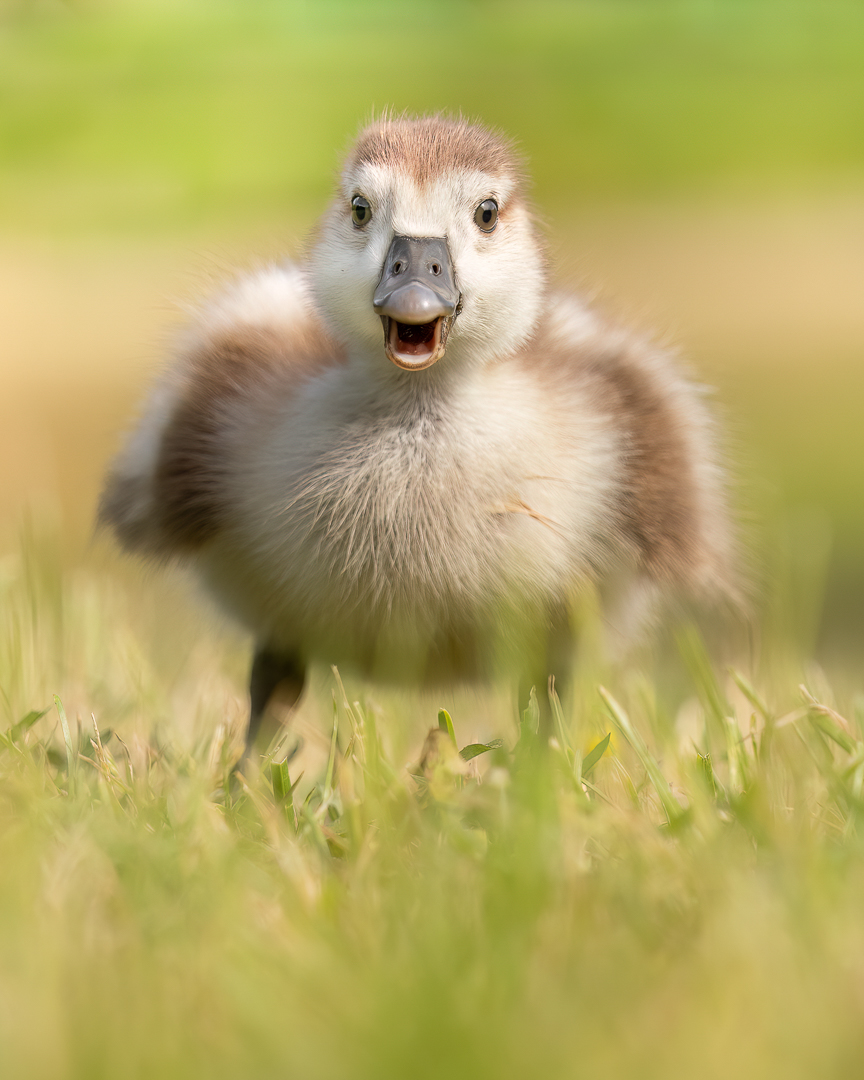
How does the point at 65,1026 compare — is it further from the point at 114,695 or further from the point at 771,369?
the point at 771,369

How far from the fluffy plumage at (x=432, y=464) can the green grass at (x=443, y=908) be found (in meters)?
0.17

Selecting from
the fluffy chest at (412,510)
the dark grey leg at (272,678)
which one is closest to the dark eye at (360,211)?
the fluffy chest at (412,510)

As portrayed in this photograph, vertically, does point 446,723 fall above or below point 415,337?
below

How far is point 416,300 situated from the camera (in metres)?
1.34

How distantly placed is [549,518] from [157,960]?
0.73 metres

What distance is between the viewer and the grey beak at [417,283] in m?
1.34

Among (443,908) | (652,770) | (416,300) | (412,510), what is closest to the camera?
(443,908)

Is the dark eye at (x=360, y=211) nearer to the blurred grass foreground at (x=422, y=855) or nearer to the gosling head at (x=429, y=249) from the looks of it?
the gosling head at (x=429, y=249)

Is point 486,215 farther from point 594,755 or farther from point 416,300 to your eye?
point 594,755

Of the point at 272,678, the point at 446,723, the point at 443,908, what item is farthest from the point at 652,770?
the point at 272,678

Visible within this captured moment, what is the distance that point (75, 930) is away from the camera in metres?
0.95

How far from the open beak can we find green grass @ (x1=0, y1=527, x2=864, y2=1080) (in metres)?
0.40

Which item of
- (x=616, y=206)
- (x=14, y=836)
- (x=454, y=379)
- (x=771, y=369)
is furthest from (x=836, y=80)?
(x=14, y=836)

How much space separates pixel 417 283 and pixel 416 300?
3cm
